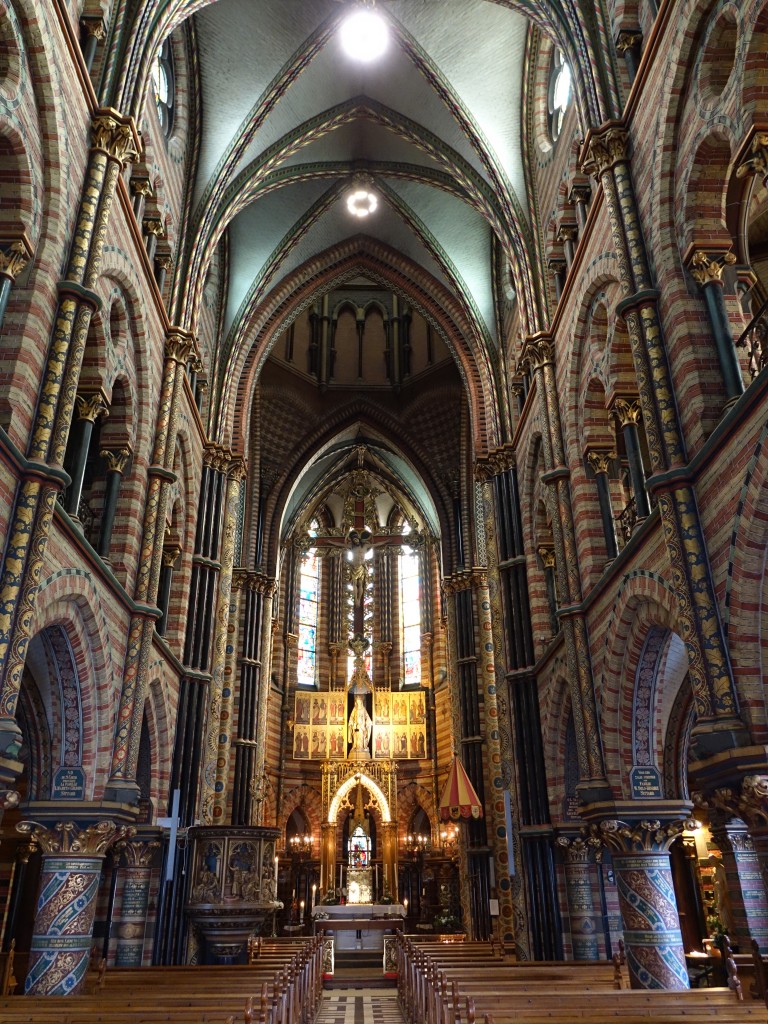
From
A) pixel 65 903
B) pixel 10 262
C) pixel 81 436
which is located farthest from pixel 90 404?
pixel 65 903

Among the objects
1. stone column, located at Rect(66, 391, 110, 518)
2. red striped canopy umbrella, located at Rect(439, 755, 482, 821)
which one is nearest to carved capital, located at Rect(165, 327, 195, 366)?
stone column, located at Rect(66, 391, 110, 518)

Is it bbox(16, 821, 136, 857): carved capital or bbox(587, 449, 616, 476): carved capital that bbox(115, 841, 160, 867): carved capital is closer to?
bbox(16, 821, 136, 857): carved capital

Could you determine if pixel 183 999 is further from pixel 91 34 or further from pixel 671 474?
pixel 91 34

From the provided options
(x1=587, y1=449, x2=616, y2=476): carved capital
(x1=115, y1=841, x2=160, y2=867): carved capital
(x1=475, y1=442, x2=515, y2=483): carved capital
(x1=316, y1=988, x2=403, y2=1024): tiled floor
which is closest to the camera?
(x1=316, y1=988, x2=403, y2=1024): tiled floor

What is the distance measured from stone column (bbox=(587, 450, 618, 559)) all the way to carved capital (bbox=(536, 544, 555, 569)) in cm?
323

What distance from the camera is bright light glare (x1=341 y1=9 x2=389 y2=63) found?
16.8 metres

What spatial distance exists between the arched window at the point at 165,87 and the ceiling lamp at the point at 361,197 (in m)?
5.76

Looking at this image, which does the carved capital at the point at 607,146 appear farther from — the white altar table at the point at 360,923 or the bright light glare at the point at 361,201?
the white altar table at the point at 360,923

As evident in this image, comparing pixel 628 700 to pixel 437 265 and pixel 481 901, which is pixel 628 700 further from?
pixel 437 265

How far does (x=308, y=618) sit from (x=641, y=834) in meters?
25.6

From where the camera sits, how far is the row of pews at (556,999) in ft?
20.1

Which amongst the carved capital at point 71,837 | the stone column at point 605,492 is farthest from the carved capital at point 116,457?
the stone column at point 605,492

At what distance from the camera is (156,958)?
13836 millimetres

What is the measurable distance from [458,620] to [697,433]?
18.3m
